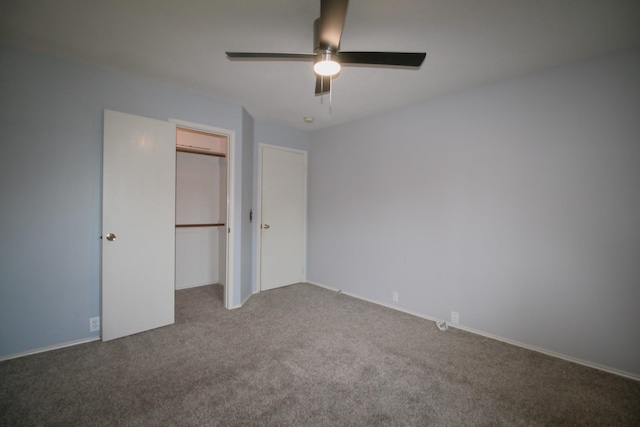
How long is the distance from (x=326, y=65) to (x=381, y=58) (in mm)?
338

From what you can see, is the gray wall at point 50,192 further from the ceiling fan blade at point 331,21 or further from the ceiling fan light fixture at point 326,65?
the ceiling fan blade at point 331,21

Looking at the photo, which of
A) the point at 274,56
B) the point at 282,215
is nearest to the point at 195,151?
the point at 282,215

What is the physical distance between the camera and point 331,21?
1473 mm

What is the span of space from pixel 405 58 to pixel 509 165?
168 centimetres

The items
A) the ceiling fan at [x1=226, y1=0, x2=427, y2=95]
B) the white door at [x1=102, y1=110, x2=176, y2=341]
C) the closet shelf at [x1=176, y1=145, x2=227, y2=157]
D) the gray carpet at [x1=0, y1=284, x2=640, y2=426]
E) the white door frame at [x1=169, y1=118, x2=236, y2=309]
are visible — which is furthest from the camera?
the closet shelf at [x1=176, y1=145, x2=227, y2=157]

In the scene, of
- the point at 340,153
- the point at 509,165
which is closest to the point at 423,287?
the point at 509,165

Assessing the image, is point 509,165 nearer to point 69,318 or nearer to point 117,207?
point 117,207

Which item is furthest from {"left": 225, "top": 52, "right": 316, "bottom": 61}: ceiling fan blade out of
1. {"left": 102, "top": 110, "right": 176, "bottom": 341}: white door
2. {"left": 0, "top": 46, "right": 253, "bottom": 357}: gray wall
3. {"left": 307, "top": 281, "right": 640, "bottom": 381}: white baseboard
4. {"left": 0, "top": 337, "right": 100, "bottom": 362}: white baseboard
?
Result: {"left": 307, "top": 281, "right": 640, "bottom": 381}: white baseboard

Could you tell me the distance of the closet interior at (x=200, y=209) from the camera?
427 centimetres

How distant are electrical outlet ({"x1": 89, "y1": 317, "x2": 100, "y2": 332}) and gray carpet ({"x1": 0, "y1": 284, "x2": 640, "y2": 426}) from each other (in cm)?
15

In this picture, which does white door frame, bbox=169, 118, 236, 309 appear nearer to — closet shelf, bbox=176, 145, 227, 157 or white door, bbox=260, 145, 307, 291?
white door, bbox=260, 145, 307, 291

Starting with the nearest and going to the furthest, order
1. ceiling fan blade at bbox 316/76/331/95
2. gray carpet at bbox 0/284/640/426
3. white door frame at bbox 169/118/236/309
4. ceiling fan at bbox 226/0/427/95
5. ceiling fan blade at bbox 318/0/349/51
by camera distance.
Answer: ceiling fan blade at bbox 318/0/349/51 → ceiling fan at bbox 226/0/427/95 → gray carpet at bbox 0/284/640/426 → ceiling fan blade at bbox 316/76/331/95 → white door frame at bbox 169/118/236/309

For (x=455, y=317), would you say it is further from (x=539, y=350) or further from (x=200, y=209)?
(x=200, y=209)

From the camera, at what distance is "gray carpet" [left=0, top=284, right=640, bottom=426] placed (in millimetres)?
1722
